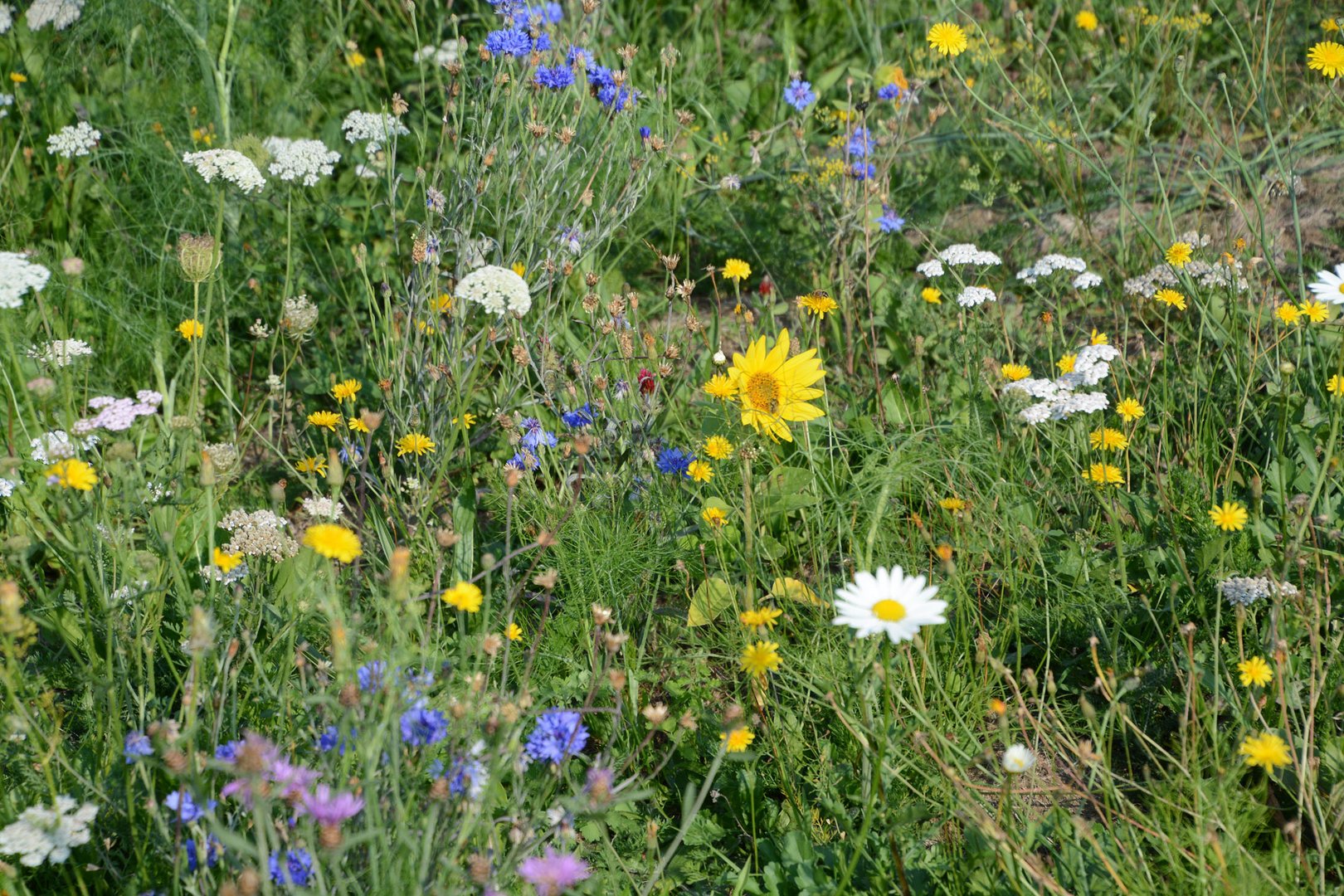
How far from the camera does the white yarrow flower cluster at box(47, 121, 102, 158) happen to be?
3.01m

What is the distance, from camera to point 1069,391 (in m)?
2.19

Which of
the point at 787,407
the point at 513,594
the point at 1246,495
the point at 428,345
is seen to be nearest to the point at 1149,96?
the point at 1246,495

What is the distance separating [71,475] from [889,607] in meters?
1.14

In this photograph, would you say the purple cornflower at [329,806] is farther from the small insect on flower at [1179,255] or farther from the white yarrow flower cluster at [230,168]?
the small insect on flower at [1179,255]

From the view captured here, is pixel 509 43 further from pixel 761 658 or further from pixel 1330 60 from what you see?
pixel 1330 60

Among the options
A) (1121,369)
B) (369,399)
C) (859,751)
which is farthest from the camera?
(369,399)

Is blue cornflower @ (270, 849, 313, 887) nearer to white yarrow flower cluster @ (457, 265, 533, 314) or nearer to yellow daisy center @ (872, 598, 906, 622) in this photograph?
yellow daisy center @ (872, 598, 906, 622)

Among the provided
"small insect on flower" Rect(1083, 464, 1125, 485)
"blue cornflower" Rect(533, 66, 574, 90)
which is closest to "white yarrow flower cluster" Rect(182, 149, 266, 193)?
"blue cornflower" Rect(533, 66, 574, 90)

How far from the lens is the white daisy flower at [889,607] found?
134 cm

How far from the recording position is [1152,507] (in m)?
2.23

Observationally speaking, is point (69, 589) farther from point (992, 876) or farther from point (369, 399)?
point (992, 876)

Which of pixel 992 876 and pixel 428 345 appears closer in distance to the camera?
pixel 992 876

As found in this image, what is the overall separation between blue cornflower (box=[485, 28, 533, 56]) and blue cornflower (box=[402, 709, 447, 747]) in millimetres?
1603

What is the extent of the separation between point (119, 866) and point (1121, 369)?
7.23 feet
